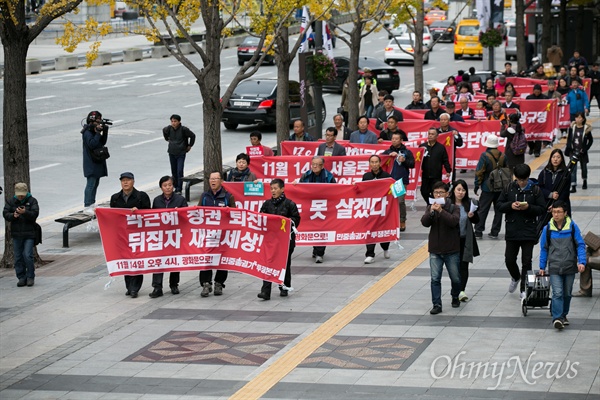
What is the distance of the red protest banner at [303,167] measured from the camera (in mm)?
20125

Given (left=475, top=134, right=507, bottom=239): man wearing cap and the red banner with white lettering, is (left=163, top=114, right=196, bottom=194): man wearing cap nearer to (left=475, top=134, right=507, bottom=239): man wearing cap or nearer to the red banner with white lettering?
(left=475, top=134, right=507, bottom=239): man wearing cap

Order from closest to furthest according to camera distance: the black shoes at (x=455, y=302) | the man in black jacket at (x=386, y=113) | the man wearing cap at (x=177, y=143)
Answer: the black shoes at (x=455, y=302), the man wearing cap at (x=177, y=143), the man in black jacket at (x=386, y=113)

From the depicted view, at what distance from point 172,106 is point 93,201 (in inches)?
742

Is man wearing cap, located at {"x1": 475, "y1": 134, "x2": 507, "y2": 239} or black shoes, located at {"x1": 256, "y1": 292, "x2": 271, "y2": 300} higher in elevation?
man wearing cap, located at {"x1": 475, "y1": 134, "x2": 507, "y2": 239}

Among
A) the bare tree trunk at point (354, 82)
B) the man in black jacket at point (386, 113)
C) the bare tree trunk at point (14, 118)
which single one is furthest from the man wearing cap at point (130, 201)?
the bare tree trunk at point (354, 82)

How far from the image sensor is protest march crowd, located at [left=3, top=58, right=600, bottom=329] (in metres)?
14.1

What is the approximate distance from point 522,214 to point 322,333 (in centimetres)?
304

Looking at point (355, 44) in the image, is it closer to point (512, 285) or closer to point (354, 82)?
point (354, 82)

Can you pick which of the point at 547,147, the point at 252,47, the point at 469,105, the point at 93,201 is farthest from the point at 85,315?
the point at 252,47

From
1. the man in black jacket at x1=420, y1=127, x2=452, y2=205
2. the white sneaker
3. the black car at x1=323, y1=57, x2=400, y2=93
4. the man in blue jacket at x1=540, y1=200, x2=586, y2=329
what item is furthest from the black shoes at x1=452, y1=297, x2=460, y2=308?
the black car at x1=323, y1=57, x2=400, y2=93

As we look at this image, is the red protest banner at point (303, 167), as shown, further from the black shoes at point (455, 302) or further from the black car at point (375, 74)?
the black car at point (375, 74)

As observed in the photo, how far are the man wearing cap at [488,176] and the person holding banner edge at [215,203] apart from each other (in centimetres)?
458

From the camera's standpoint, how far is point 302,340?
511 inches

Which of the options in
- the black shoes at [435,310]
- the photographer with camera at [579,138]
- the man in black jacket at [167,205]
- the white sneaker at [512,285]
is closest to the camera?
the black shoes at [435,310]
